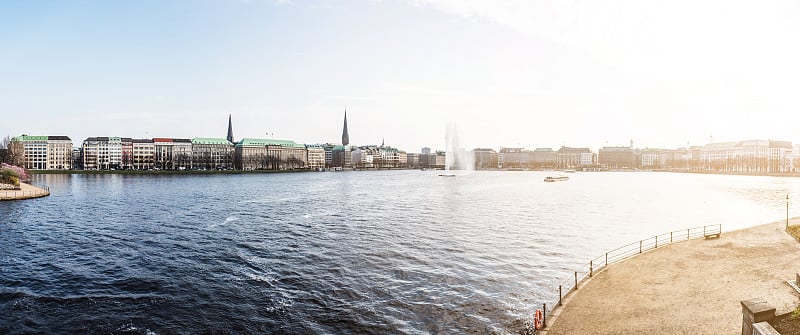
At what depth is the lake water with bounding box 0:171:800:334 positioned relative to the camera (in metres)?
22.8

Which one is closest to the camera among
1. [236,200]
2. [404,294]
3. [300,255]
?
[404,294]

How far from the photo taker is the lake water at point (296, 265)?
74.6 ft

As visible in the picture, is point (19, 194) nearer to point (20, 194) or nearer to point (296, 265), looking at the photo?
point (20, 194)

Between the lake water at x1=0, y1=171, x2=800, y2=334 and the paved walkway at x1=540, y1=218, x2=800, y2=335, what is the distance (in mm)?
3186

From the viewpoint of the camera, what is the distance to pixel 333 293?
26.5 metres

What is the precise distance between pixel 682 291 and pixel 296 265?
76.7 ft

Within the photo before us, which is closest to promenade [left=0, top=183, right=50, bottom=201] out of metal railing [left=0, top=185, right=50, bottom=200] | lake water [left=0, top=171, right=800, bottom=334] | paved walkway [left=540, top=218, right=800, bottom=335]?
metal railing [left=0, top=185, right=50, bottom=200]

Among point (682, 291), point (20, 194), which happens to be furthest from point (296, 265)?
point (20, 194)

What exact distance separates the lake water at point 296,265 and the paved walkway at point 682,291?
3186 millimetres

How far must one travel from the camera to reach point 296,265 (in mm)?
33094

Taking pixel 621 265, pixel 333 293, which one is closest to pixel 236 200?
pixel 333 293

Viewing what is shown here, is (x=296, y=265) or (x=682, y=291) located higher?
(x=682, y=291)

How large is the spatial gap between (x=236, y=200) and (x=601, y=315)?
7207cm

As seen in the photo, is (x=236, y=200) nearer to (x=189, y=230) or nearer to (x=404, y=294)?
(x=189, y=230)
